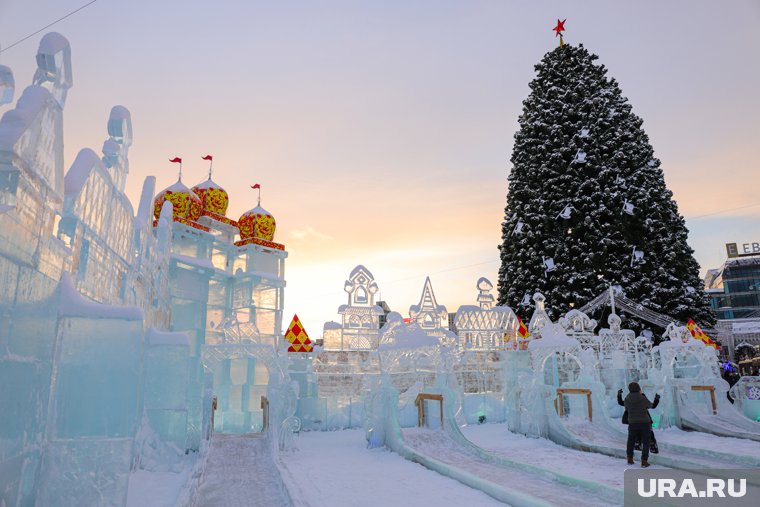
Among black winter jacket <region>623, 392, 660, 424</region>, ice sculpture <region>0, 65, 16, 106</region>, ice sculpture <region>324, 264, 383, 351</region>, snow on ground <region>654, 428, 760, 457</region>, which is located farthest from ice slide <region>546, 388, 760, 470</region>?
ice sculpture <region>0, 65, 16, 106</region>

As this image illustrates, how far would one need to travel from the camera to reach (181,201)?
56.9 ft

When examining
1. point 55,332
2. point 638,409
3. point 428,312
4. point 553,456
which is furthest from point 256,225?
point 55,332

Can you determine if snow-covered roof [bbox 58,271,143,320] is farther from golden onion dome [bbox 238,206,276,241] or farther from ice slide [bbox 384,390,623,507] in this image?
golden onion dome [bbox 238,206,276,241]

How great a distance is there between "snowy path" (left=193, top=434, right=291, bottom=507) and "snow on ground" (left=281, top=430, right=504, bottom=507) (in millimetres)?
265

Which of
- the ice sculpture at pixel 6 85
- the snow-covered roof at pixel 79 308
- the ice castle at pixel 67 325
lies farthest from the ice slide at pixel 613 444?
the ice sculpture at pixel 6 85

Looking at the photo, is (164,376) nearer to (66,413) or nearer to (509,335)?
(66,413)

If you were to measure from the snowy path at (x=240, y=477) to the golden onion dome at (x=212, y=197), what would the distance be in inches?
372

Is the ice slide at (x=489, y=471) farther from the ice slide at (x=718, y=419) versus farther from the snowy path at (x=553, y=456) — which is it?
the ice slide at (x=718, y=419)

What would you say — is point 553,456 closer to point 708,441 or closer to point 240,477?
point 708,441

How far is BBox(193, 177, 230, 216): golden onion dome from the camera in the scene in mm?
18875

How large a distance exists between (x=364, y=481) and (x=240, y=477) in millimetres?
2072

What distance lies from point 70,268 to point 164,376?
2.88 m

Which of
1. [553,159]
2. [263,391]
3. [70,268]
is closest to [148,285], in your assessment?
[70,268]

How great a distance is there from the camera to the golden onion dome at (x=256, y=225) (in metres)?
19.1
